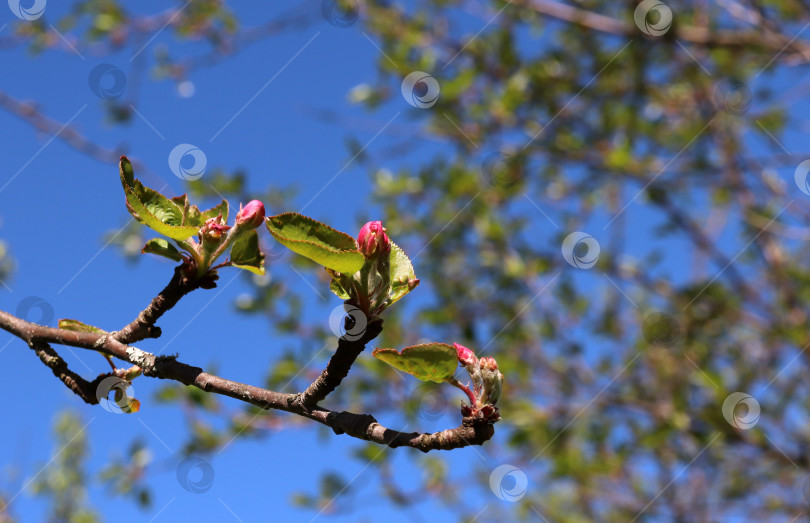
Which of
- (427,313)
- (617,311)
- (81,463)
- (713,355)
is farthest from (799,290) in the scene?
(81,463)

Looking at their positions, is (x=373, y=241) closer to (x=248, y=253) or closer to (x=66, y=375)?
(x=248, y=253)

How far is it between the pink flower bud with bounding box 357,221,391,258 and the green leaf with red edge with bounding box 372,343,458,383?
0.10m

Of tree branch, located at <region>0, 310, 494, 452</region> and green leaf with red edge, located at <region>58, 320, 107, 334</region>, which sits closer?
tree branch, located at <region>0, 310, 494, 452</region>

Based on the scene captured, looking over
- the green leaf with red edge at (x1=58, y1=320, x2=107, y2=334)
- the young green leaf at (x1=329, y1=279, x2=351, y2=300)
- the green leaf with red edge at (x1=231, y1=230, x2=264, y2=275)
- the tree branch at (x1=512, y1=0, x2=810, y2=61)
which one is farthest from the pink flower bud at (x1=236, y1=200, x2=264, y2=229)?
the tree branch at (x1=512, y1=0, x2=810, y2=61)

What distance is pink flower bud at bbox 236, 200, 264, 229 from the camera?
0.71 meters

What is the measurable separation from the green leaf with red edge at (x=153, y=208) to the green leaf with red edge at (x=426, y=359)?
0.83 ft

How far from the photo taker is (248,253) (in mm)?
722

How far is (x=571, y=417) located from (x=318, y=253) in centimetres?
254

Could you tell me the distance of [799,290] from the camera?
9.40ft

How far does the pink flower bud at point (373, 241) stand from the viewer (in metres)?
0.63

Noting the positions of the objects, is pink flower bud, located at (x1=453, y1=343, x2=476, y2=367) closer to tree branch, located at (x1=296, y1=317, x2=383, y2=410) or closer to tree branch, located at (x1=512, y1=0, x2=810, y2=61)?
tree branch, located at (x1=296, y1=317, x2=383, y2=410)

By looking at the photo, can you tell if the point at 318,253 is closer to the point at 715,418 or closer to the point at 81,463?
the point at 715,418

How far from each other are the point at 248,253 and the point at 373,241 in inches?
6.9

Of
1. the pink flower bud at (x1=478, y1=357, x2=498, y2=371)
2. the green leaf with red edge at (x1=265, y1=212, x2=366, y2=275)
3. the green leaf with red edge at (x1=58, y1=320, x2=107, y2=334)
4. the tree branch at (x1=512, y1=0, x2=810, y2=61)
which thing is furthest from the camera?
the tree branch at (x1=512, y1=0, x2=810, y2=61)
